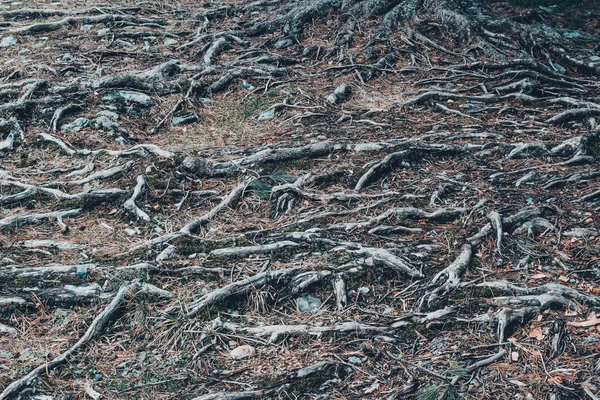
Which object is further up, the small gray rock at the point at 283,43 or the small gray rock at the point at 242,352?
the small gray rock at the point at 283,43

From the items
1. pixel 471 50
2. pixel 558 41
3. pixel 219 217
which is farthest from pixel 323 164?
pixel 558 41

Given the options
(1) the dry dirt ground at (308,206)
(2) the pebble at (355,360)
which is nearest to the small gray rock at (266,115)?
(1) the dry dirt ground at (308,206)

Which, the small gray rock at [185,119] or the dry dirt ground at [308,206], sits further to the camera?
the small gray rock at [185,119]

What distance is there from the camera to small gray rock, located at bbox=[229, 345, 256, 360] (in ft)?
13.6

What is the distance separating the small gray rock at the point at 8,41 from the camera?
9.49m

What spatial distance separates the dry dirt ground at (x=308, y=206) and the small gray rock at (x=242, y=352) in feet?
0.07

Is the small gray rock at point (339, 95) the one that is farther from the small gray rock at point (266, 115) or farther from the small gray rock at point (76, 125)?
the small gray rock at point (76, 125)

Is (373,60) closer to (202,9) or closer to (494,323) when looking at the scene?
(202,9)

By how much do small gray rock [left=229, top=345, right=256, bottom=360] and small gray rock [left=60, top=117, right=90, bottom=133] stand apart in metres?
4.10

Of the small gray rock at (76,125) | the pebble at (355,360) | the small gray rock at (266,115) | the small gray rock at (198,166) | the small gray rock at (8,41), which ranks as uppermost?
the small gray rock at (8,41)

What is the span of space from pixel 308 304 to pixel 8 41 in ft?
23.7

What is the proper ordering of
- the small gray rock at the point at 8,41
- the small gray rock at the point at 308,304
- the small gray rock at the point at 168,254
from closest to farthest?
the small gray rock at the point at 308,304 → the small gray rock at the point at 168,254 → the small gray rock at the point at 8,41

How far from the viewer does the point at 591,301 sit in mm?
4277

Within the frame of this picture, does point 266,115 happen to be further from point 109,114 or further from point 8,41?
point 8,41
